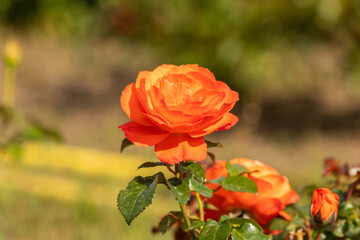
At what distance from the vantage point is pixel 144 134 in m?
0.44

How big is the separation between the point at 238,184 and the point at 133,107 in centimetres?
12

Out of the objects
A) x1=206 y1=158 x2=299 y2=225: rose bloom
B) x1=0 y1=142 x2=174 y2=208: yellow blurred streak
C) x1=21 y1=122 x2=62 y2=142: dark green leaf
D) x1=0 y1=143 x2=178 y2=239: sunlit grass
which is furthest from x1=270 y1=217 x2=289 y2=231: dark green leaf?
x1=0 y1=142 x2=174 y2=208: yellow blurred streak

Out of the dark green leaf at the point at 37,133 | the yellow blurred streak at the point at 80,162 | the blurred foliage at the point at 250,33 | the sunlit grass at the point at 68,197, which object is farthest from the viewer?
the blurred foliage at the point at 250,33

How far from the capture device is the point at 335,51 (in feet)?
11.8

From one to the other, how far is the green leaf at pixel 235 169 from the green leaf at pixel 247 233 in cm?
7

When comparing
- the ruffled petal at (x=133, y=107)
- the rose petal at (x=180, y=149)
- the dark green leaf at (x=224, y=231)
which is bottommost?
the dark green leaf at (x=224, y=231)

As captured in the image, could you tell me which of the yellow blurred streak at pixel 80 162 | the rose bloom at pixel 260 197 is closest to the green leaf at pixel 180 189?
the rose bloom at pixel 260 197

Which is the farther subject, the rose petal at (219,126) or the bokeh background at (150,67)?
the bokeh background at (150,67)

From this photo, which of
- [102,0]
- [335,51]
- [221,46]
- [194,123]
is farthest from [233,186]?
[102,0]

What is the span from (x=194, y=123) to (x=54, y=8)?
420cm

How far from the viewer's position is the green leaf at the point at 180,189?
1.37 ft

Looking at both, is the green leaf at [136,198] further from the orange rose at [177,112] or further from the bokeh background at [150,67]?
the bokeh background at [150,67]

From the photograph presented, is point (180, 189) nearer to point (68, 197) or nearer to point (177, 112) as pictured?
point (177, 112)

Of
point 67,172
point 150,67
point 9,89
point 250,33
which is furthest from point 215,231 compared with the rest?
point 150,67
